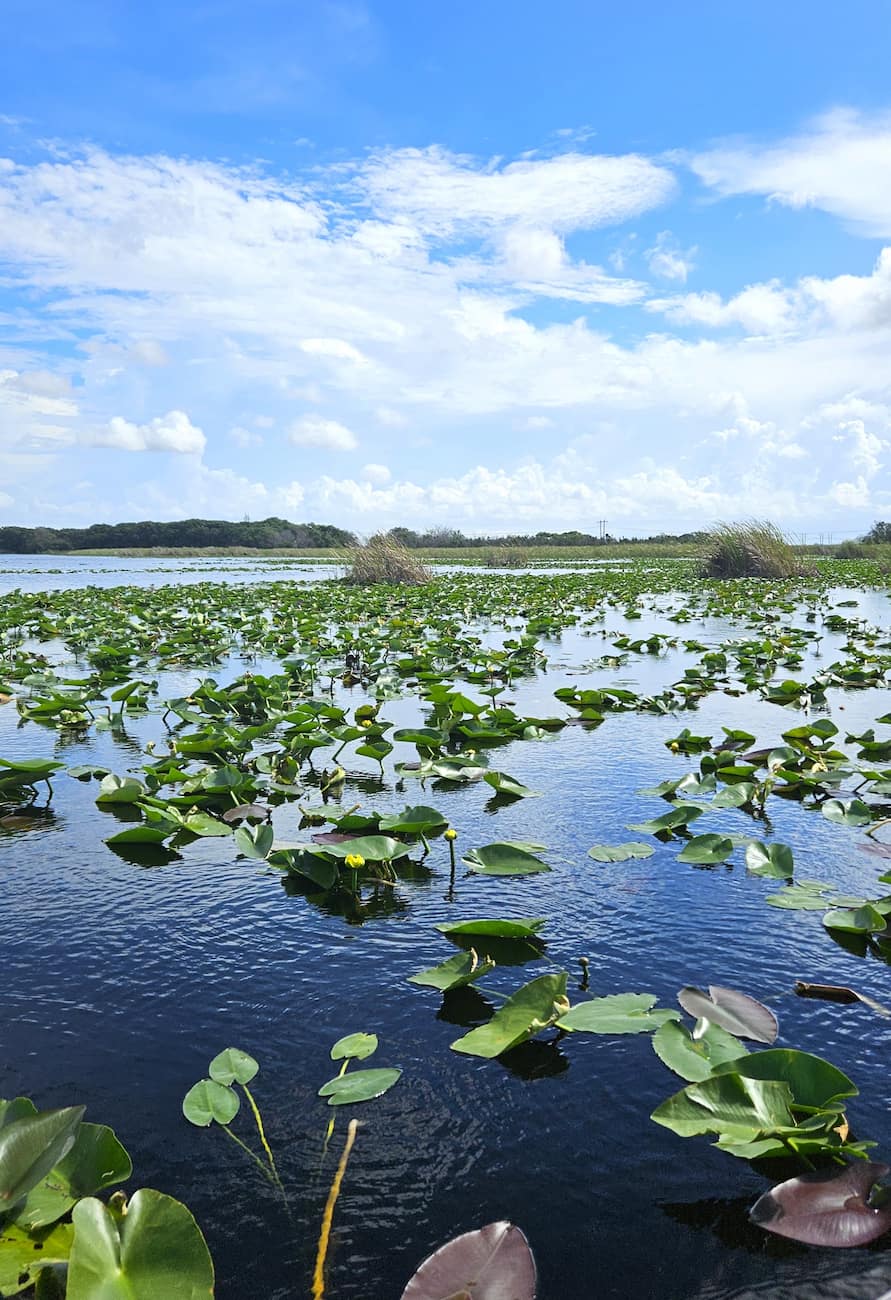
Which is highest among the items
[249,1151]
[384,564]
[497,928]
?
[384,564]

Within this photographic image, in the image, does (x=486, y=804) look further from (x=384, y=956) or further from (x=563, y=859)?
(x=384, y=956)

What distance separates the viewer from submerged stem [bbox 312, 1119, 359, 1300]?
1195mm

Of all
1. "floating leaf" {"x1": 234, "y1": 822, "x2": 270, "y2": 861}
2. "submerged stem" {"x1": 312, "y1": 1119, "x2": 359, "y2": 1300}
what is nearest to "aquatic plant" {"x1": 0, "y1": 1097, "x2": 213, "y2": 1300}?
"submerged stem" {"x1": 312, "y1": 1119, "x2": 359, "y2": 1300}

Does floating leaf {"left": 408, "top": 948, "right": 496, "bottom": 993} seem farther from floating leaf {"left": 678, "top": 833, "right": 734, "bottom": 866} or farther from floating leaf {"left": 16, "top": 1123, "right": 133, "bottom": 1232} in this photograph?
floating leaf {"left": 678, "top": 833, "right": 734, "bottom": 866}

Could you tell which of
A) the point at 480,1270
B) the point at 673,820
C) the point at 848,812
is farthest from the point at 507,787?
the point at 480,1270

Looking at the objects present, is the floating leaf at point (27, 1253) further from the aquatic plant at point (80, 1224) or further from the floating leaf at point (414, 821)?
the floating leaf at point (414, 821)

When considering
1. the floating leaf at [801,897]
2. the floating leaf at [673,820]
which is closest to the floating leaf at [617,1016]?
the floating leaf at [801,897]

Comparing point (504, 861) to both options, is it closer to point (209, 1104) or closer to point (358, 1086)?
point (358, 1086)

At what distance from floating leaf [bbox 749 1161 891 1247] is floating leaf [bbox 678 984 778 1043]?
38 cm

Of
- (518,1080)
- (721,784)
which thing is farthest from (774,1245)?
(721,784)

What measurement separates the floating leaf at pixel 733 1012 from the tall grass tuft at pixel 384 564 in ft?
52.7

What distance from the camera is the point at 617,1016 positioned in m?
1.74

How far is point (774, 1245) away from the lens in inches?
49.8

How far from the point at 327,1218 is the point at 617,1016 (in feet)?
2.18
